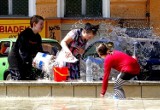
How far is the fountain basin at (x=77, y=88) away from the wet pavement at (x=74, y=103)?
0.19 metres

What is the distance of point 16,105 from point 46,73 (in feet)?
5.86

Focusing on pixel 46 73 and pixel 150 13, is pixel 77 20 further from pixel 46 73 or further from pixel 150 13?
pixel 46 73

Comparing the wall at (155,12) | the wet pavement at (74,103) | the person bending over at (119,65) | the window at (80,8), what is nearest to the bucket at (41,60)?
the wet pavement at (74,103)

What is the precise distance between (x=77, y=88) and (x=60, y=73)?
1.43 ft

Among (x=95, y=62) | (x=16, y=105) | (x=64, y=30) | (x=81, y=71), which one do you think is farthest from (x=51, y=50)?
(x=64, y=30)

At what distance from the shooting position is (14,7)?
79.0ft

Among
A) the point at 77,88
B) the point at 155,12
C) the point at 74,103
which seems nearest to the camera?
the point at 74,103

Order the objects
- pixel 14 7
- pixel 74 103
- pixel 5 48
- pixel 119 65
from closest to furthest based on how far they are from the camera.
Answer: pixel 74 103, pixel 119 65, pixel 5 48, pixel 14 7

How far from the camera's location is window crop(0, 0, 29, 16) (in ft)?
78.4

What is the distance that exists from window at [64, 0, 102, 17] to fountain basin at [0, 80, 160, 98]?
12.0 meters

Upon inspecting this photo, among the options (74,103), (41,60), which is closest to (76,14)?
(41,60)

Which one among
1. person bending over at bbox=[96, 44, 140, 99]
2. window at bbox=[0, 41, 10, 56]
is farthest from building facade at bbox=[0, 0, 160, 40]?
person bending over at bbox=[96, 44, 140, 99]

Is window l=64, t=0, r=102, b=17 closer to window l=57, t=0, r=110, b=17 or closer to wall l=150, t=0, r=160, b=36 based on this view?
window l=57, t=0, r=110, b=17

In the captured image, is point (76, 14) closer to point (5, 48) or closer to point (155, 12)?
point (155, 12)
